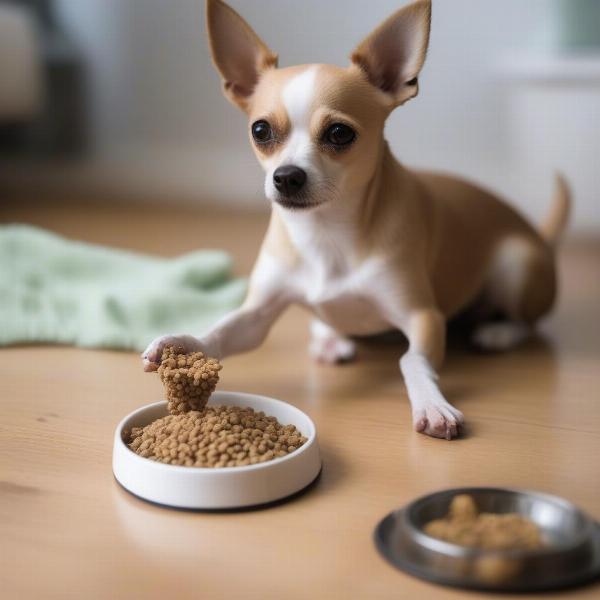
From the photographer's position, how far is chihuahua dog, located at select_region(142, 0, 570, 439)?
4.89ft

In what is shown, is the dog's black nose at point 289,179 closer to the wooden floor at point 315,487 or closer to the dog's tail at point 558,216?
the wooden floor at point 315,487

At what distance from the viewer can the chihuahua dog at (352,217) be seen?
4.89 ft

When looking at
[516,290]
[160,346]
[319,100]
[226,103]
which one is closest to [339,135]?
[319,100]

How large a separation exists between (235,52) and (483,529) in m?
0.97

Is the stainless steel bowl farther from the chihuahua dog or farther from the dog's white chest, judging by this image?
the dog's white chest

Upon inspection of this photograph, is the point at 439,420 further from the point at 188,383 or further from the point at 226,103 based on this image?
the point at 226,103

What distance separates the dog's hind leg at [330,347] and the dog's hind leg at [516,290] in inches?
11.2

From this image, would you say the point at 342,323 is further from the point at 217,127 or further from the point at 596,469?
the point at 217,127

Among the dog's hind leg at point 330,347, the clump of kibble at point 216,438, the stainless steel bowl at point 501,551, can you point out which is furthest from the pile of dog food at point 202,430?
the dog's hind leg at point 330,347

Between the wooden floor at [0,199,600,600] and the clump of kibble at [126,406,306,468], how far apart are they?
7cm

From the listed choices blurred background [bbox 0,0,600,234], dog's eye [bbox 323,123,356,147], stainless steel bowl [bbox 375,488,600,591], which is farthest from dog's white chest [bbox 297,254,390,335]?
blurred background [bbox 0,0,600,234]

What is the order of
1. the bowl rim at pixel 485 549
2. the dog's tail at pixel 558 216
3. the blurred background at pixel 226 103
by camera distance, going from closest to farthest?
the bowl rim at pixel 485 549, the dog's tail at pixel 558 216, the blurred background at pixel 226 103

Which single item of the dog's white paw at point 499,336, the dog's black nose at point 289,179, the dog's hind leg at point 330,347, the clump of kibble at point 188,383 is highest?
the dog's black nose at point 289,179

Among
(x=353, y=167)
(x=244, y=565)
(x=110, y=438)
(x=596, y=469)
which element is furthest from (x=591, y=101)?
(x=244, y=565)
